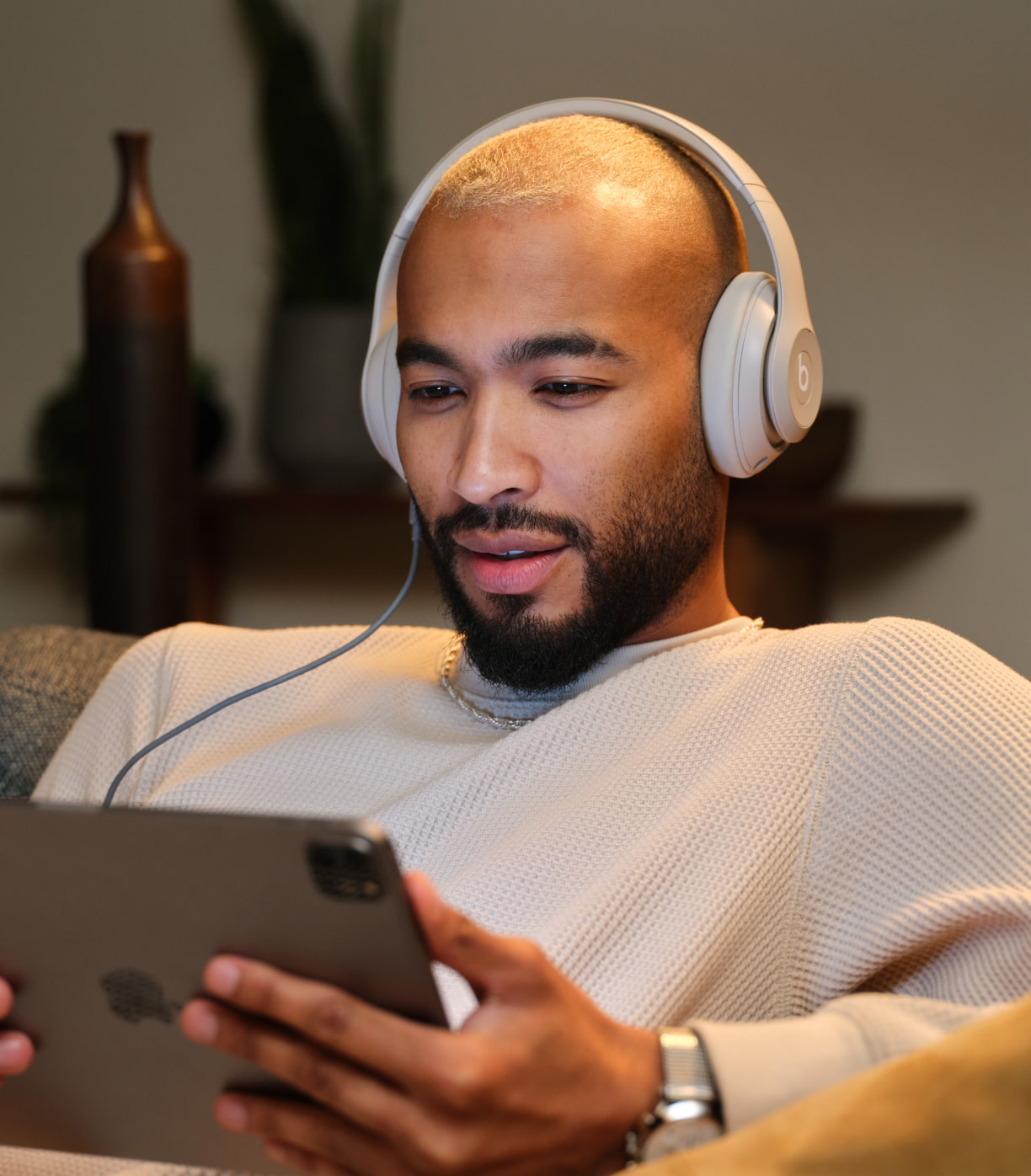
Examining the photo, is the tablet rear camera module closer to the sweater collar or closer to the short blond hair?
the sweater collar

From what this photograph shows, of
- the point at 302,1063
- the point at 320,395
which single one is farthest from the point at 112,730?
the point at 320,395

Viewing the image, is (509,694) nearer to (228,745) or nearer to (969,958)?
(228,745)

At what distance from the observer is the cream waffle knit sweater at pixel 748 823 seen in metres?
0.86

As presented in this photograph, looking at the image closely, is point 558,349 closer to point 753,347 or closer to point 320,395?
point 753,347

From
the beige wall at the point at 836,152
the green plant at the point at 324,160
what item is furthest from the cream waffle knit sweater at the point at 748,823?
the green plant at the point at 324,160

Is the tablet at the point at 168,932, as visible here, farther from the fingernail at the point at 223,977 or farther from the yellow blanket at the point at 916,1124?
the yellow blanket at the point at 916,1124

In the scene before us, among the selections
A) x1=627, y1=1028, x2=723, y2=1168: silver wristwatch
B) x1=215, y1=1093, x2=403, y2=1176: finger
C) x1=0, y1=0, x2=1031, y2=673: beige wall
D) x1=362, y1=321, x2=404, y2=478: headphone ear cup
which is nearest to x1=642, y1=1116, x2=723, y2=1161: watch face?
x1=627, y1=1028, x2=723, y2=1168: silver wristwatch

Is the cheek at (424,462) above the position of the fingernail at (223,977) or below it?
above

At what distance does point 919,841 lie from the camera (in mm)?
892

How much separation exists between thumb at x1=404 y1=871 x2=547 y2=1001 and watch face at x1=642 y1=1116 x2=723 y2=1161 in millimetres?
126

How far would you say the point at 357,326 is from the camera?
2971mm

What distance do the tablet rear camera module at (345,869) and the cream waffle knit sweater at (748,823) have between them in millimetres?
300

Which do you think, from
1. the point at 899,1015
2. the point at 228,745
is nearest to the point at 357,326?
Result: the point at 228,745

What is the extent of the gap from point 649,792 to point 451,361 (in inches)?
13.9
